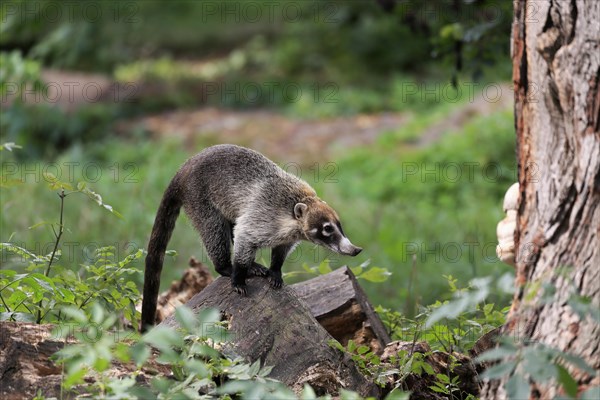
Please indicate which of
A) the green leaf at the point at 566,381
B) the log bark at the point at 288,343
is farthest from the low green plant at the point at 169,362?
the green leaf at the point at 566,381

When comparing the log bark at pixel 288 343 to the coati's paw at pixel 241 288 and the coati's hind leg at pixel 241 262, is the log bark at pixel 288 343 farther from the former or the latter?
the coati's hind leg at pixel 241 262

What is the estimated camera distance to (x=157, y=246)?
5.21m

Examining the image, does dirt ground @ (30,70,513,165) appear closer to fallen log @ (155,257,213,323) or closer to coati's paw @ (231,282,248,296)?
fallen log @ (155,257,213,323)

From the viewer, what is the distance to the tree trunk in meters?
2.96

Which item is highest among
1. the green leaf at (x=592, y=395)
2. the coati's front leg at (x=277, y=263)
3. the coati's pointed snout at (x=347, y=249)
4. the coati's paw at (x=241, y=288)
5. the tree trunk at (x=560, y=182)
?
the tree trunk at (x=560, y=182)

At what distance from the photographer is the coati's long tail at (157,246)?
4.96m

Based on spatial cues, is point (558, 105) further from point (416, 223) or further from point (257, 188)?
point (416, 223)

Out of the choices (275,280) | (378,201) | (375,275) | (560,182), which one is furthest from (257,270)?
(378,201)

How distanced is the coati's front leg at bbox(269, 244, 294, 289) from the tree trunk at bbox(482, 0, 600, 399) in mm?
1570

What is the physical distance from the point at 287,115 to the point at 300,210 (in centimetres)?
998

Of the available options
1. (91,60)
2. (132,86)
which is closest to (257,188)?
(91,60)

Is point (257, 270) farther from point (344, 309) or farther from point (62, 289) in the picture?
point (62, 289)

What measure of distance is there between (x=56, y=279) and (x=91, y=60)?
36.0 ft

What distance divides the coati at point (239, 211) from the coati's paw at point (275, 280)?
0.75 feet
